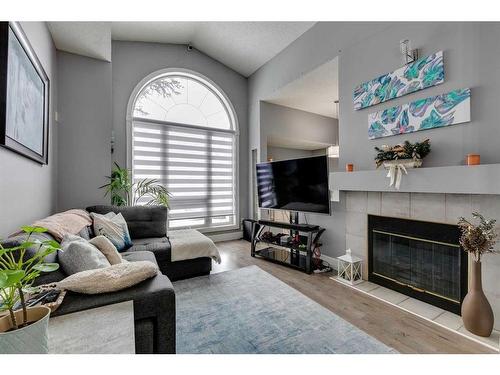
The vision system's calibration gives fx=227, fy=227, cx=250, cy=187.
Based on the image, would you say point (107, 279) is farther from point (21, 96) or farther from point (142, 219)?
point (142, 219)

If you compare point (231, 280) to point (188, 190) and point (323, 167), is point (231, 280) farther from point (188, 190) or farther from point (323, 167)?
point (188, 190)

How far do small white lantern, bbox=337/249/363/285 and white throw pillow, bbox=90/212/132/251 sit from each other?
2486mm

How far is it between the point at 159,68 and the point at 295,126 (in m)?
2.74

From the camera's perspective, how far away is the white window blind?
3.90 m

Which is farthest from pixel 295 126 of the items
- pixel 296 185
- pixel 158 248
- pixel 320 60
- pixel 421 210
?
pixel 158 248

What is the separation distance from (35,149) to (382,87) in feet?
11.1

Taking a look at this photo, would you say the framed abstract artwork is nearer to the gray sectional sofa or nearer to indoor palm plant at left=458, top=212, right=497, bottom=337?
the gray sectional sofa

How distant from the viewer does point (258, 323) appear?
1841 mm

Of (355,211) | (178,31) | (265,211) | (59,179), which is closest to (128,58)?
(178,31)

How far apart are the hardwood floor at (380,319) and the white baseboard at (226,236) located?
1.47 m

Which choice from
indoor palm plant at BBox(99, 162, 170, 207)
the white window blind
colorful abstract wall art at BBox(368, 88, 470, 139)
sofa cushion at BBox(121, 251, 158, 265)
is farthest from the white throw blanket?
colorful abstract wall art at BBox(368, 88, 470, 139)

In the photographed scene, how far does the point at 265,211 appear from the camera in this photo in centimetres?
423

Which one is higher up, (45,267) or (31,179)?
(31,179)

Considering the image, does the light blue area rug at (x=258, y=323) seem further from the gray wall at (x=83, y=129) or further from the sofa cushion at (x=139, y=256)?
the gray wall at (x=83, y=129)
